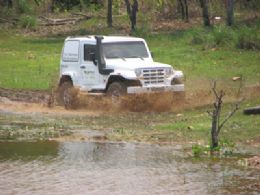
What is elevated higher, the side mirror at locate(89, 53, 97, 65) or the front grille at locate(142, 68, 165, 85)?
the side mirror at locate(89, 53, 97, 65)

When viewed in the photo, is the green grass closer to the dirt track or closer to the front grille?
the dirt track

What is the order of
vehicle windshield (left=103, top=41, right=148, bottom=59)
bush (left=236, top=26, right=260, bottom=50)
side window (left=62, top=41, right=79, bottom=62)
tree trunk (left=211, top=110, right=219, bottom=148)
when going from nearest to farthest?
tree trunk (left=211, top=110, right=219, bottom=148) < vehicle windshield (left=103, top=41, right=148, bottom=59) < side window (left=62, top=41, right=79, bottom=62) < bush (left=236, top=26, right=260, bottom=50)

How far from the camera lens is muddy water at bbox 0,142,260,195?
10.6 m

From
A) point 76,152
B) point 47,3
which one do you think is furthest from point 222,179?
point 47,3

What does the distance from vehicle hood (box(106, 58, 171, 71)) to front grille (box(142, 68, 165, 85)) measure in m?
0.13

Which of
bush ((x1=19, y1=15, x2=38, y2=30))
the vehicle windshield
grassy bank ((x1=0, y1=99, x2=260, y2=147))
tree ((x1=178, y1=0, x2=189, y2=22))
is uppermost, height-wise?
tree ((x1=178, y1=0, x2=189, y2=22))

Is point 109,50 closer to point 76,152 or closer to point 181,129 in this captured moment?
point 181,129

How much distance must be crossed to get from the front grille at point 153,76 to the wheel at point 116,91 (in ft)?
1.80

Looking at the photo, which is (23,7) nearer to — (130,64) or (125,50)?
(125,50)

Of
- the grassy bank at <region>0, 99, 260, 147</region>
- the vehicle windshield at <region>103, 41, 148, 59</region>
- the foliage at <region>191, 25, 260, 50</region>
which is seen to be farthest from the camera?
the foliage at <region>191, 25, 260, 50</region>

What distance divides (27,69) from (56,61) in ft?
7.40

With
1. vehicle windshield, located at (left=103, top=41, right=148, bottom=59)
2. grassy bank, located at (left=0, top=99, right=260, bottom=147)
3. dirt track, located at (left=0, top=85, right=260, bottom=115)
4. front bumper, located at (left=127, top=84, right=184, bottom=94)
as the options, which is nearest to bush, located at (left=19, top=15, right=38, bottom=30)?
dirt track, located at (left=0, top=85, right=260, bottom=115)

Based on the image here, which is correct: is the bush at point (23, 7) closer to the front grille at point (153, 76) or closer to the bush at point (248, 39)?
the bush at point (248, 39)

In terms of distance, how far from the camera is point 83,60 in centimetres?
2239
